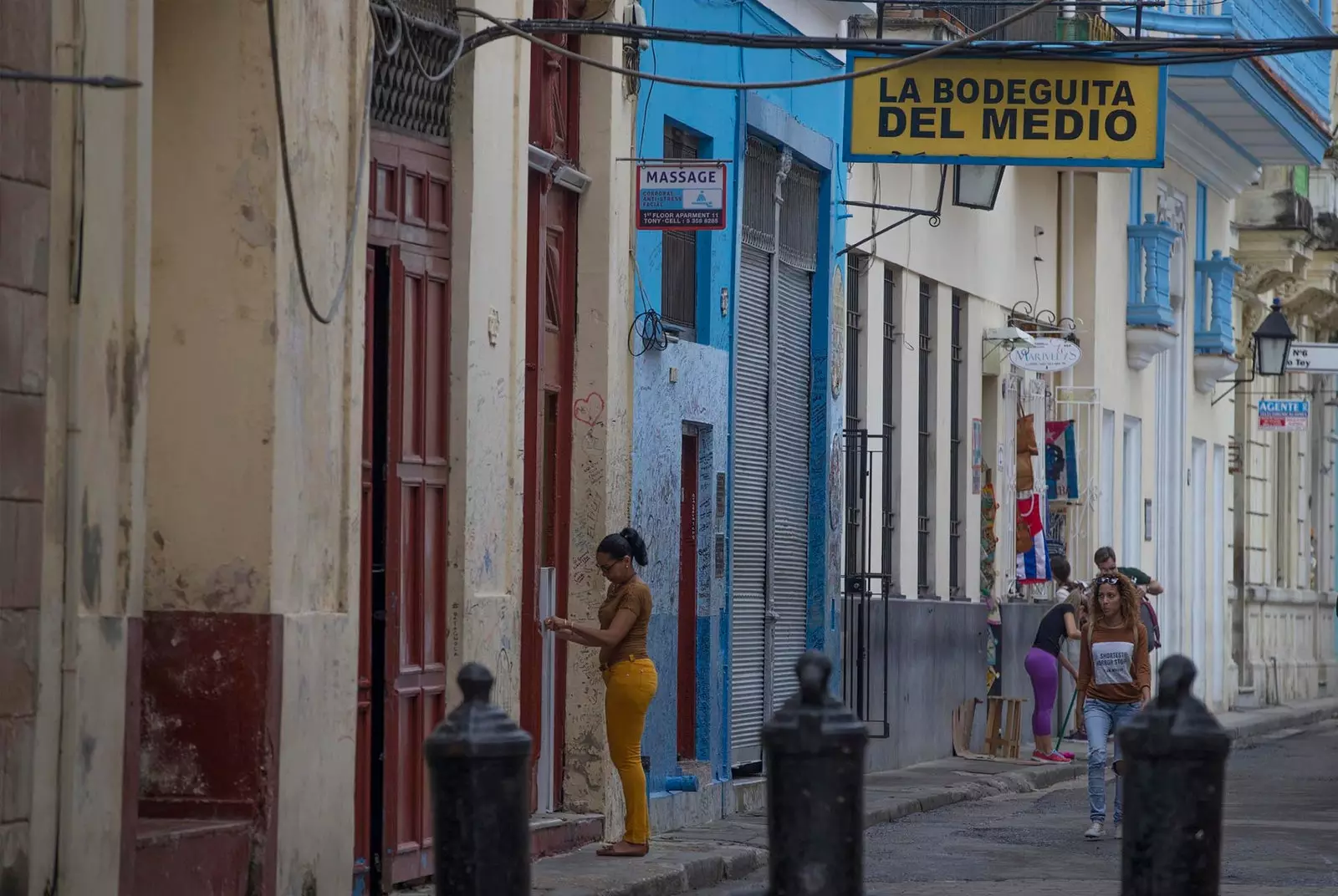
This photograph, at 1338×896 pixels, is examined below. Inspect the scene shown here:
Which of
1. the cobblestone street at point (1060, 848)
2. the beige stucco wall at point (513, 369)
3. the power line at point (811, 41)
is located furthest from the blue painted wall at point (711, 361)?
the power line at point (811, 41)

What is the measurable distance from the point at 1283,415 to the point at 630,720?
2251 centimetres

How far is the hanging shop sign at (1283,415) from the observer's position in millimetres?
34719

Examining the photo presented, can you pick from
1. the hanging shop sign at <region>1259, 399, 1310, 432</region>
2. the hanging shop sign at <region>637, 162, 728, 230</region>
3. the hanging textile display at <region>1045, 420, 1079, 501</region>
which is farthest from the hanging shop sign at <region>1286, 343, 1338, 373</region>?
the hanging shop sign at <region>637, 162, 728, 230</region>

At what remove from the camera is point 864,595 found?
20.6 metres

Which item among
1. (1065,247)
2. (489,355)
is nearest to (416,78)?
(489,355)

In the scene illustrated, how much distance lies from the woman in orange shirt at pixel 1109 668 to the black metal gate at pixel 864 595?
3.53 metres

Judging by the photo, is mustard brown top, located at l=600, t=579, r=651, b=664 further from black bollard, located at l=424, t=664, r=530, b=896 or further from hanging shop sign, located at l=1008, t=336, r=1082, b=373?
hanging shop sign, located at l=1008, t=336, r=1082, b=373

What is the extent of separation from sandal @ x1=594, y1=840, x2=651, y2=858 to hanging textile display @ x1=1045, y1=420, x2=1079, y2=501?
14.1 m

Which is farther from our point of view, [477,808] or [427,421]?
[427,421]

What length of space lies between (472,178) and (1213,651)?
73.3 ft

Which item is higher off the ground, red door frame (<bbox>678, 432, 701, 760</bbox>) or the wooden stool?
red door frame (<bbox>678, 432, 701, 760</bbox>)

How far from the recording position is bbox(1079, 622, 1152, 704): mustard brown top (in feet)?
54.2

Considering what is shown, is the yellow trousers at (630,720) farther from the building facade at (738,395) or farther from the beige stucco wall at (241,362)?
the beige stucco wall at (241,362)

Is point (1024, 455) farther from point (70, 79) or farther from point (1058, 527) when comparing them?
point (70, 79)
